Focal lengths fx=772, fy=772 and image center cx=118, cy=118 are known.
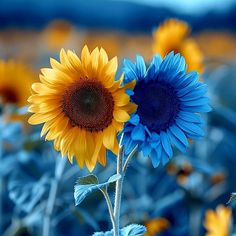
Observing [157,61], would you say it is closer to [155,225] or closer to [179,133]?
[179,133]

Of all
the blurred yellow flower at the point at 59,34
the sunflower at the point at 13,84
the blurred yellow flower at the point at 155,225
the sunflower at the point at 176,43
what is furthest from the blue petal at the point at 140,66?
the blurred yellow flower at the point at 59,34

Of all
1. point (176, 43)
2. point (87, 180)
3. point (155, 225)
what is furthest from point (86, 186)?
point (176, 43)

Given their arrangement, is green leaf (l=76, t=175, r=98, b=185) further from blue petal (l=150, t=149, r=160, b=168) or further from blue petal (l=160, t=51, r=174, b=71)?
blue petal (l=160, t=51, r=174, b=71)

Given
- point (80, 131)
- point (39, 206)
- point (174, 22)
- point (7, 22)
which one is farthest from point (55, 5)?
point (80, 131)

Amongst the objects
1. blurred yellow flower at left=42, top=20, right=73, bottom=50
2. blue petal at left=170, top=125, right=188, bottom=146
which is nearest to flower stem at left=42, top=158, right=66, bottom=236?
blue petal at left=170, top=125, right=188, bottom=146

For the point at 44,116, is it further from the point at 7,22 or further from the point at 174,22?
the point at 7,22
